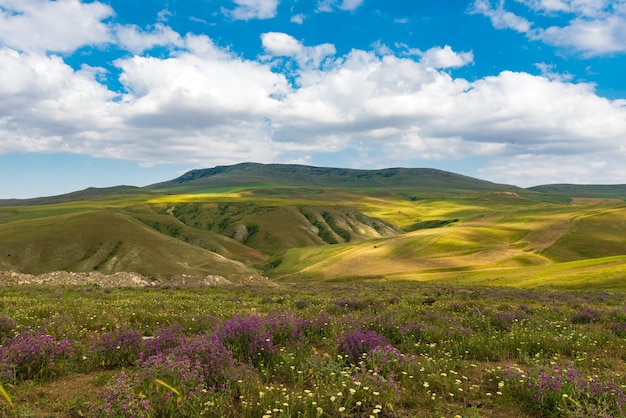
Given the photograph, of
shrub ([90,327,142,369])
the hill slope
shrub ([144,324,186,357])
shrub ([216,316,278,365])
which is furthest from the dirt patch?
the hill slope

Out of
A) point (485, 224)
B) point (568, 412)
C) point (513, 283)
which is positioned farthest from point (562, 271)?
point (485, 224)

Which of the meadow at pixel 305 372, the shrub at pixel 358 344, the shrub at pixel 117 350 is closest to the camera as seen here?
the meadow at pixel 305 372

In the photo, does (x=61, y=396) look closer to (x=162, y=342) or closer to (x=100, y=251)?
(x=162, y=342)

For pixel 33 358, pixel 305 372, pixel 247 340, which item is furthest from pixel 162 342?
pixel 305 372

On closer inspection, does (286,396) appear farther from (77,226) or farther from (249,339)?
(77,226)

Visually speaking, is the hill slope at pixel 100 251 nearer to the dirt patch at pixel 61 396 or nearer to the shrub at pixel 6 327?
the shrub at pixel 6 327

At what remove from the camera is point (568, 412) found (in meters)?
7.02

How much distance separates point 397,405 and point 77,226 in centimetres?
12470

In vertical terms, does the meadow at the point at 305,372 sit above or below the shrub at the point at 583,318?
above

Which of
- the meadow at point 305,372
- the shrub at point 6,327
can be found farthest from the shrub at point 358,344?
the shrub at point 6,327

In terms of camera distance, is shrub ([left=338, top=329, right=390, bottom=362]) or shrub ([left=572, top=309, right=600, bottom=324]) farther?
shrub ([left=572, top=309, right=600, bottom=324])

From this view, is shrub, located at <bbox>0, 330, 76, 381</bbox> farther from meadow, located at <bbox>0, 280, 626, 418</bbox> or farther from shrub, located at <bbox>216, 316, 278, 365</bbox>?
shrub, located at <bbox>216, 316, 278, 365</bbox>

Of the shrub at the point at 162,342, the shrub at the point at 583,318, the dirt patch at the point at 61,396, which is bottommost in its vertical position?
the shrub at the point at 583,318

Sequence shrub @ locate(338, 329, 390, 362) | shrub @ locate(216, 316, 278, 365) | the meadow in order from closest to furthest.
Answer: the meadow < shrub @ locate(216, 316, 278, 365) < shrub @ locate(338, 329, 390, 362)
